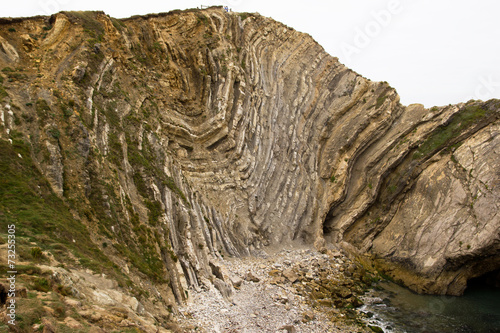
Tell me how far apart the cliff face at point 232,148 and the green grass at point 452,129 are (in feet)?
0.42

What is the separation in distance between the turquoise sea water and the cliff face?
156cm

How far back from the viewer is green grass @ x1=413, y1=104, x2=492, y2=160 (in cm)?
3094

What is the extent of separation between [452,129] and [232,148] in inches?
865

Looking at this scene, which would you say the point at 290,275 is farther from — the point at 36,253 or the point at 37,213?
the point at 36,253

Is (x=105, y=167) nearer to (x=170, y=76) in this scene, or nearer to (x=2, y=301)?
(x=2, y=301)

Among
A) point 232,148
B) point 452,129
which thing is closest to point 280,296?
point 232,148

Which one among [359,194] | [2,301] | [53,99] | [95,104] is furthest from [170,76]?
[2,301]

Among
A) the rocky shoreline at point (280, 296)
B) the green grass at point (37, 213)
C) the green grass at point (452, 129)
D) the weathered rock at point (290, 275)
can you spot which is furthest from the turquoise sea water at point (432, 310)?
the green grass at point (37, 213)

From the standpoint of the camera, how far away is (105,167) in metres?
18.4

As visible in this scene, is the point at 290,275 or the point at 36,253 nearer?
the point at 36,253

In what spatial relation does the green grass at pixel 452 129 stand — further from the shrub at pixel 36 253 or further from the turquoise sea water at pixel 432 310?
the shrub at pixel 36 253

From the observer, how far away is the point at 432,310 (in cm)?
2348

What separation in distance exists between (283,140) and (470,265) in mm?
20616

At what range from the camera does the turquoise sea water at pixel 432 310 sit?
20750 millimetres
